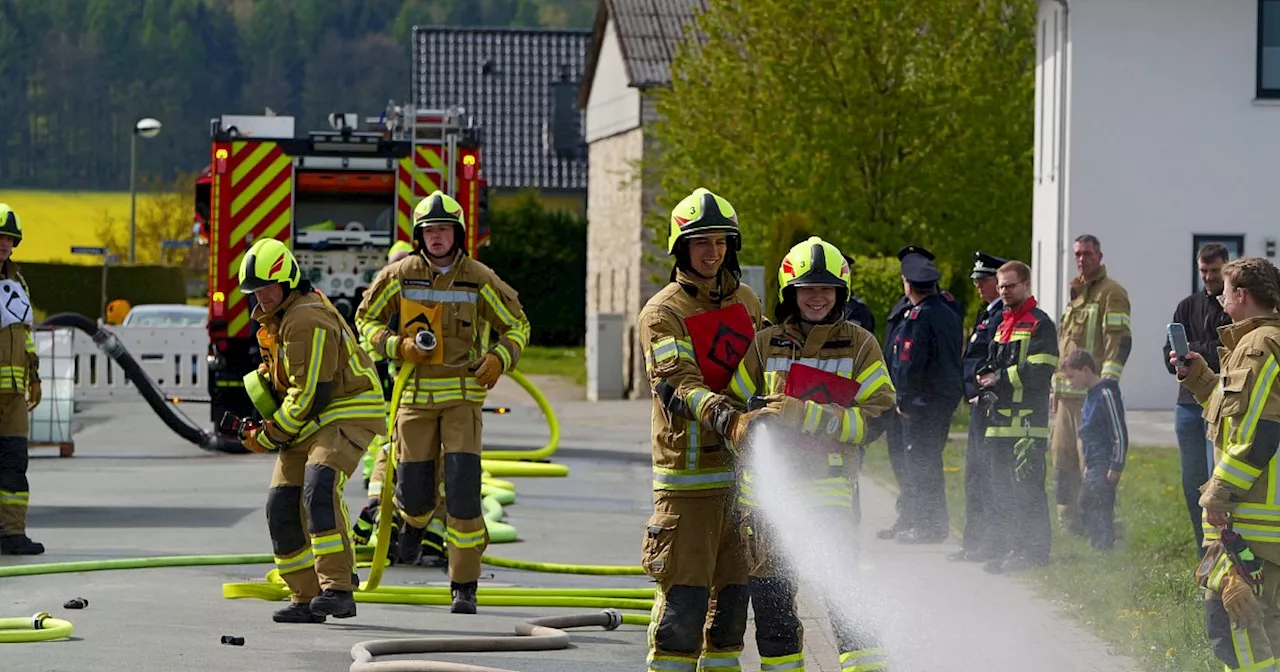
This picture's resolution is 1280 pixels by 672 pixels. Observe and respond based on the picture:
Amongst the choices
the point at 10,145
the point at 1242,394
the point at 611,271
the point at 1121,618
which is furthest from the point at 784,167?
the point at 10,145

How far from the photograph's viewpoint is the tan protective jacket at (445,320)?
10.0 meters

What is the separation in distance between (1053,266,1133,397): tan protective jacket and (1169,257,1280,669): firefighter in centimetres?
529

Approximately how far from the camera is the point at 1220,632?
22.7ft

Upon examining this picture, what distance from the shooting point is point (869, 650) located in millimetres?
6742

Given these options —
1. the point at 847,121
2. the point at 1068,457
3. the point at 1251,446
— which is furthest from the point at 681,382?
the point at 847,121

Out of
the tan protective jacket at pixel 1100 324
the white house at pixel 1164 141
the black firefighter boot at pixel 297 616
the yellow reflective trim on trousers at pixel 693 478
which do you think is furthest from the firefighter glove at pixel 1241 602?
the white house at pixel 1164 141

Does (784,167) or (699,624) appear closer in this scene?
(699,624)

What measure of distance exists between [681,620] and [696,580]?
140 millimetres

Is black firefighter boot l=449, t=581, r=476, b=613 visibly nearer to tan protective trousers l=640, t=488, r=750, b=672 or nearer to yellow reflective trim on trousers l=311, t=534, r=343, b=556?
yellow reflective trim on trousers l=311, t=534, r=343, b=556

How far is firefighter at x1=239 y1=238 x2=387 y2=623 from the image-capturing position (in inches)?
360

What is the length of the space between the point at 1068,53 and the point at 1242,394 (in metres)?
21.7

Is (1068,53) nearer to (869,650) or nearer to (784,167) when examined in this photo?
(784,167)

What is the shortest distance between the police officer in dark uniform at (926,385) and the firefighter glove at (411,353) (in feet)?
12.7

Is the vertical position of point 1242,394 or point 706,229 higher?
point 706,229
